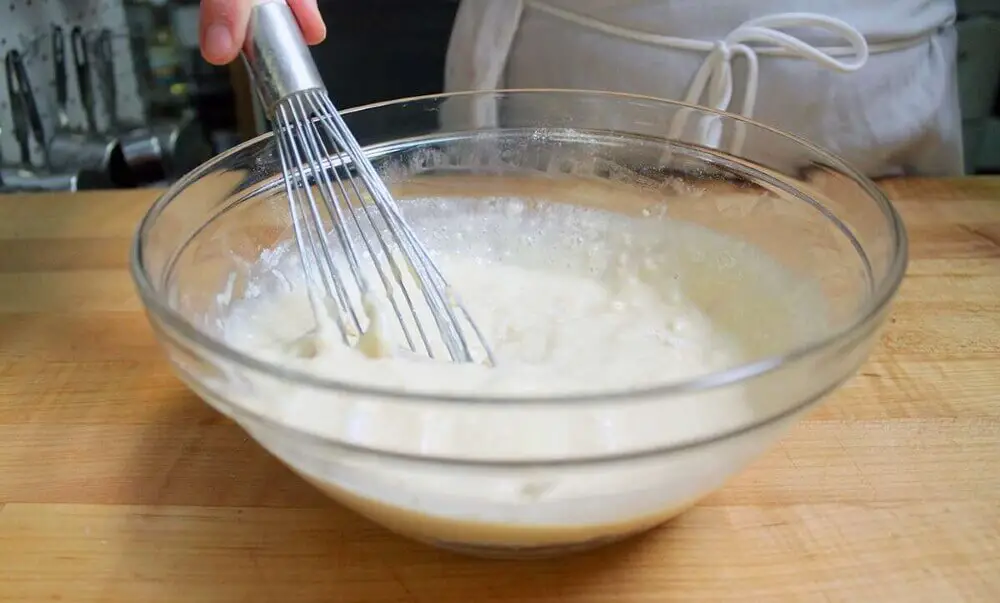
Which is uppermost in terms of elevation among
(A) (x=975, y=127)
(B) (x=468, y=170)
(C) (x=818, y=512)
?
(B) (x=468, y=170)

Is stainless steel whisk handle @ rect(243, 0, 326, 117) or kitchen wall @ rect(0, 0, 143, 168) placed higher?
stainless steel whisk handle @ rect(243, 0, 326, 117)

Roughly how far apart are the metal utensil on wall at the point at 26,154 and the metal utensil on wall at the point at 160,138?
74mm

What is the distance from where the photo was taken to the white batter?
1.29 ft

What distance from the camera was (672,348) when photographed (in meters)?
0.60

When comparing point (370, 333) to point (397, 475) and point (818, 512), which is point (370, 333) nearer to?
point (397, 475)

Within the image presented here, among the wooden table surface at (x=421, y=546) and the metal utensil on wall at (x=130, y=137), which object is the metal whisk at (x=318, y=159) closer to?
the wooden table surface at (x=421, y=546)

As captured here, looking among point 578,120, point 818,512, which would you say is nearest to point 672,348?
point 818,512

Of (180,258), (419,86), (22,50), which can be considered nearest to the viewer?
(180,258)

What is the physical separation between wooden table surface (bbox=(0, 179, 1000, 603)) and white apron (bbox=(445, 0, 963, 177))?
0.32m

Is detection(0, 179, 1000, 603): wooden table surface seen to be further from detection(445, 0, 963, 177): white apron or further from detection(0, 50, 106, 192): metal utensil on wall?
detection(0, 50, 106, 192): metal utensil on wall

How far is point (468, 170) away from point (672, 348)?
0.94 feet

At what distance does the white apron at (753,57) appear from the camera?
0.93m

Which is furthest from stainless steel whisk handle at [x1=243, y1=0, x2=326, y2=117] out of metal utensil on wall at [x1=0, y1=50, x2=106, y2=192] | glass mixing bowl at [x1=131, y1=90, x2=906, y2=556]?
metal utensil on wall at [x1=0, y1=50, x2=106, y2=192]

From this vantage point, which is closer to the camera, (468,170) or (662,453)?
(662,453)
